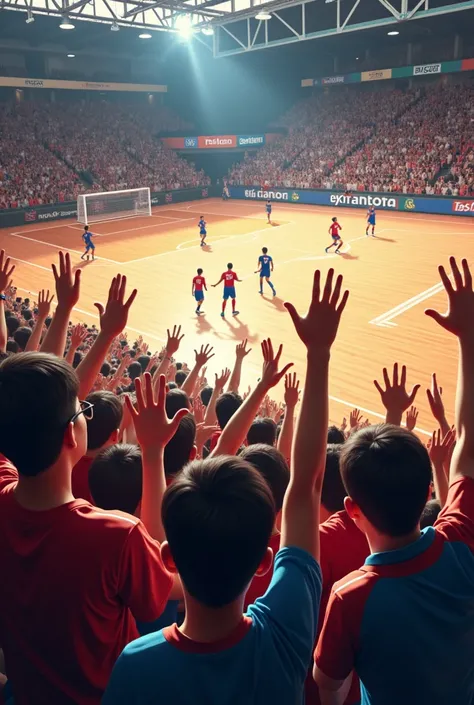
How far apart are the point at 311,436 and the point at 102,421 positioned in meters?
2.06

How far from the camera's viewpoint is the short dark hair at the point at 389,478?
214cm

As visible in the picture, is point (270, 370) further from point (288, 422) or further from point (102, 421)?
point (102, 421)

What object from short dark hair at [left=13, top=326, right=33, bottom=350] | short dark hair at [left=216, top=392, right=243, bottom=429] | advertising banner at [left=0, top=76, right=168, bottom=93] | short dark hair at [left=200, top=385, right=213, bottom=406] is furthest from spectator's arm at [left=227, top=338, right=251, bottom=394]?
advertising banner at [left=0, top=76, right=168, bottom=93]

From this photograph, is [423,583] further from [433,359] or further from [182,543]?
[433,359]

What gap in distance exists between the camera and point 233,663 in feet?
4.93

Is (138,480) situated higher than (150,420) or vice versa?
(150,420)

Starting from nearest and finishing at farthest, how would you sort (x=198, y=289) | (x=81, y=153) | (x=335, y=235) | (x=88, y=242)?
1. (x=198, y=289)
2. (x=88, y=242)
3. (x=335, y=235)
4. (x=81, y=153)

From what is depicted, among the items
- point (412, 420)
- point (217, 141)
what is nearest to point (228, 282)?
point (412, 420)

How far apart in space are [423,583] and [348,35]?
139 ft

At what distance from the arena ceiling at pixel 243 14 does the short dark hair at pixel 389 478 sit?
102 feet

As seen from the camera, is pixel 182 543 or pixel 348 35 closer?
pixel 182 543

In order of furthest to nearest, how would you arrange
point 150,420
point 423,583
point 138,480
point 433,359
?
point 433,359, point 138,480, point 150,420, point 423,583

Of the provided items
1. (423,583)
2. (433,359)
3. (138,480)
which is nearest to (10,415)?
(138,480)

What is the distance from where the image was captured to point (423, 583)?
1965mm
